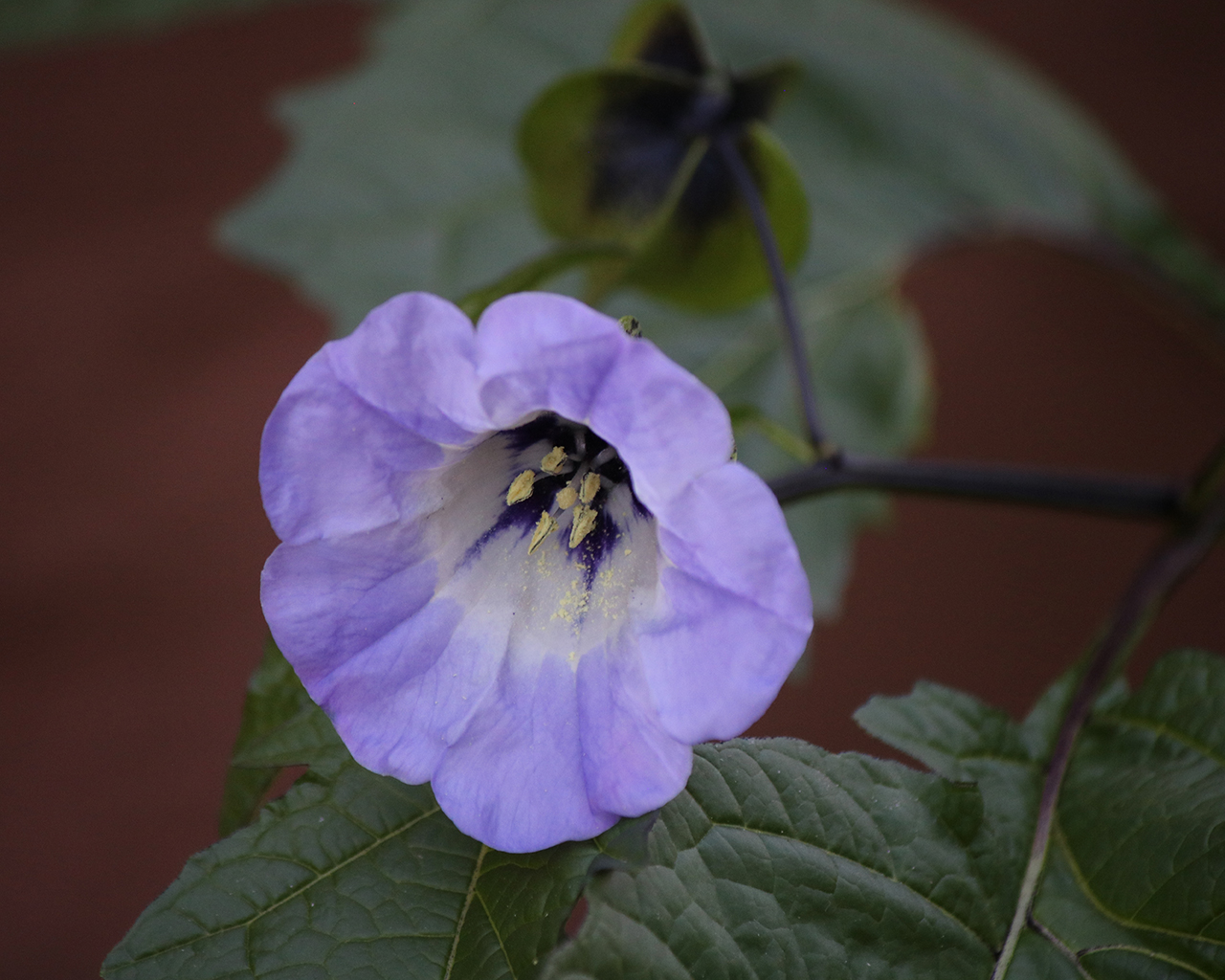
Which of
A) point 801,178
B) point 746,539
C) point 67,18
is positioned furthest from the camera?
point 67,18

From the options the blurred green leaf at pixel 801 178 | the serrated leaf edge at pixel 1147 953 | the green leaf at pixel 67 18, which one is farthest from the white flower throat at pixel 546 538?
the green leaf at pixel 67 18

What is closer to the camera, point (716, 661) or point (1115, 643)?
point (716, 661)

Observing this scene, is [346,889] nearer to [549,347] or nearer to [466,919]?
[466,919]

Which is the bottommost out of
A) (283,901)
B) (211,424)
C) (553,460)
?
(211,424)

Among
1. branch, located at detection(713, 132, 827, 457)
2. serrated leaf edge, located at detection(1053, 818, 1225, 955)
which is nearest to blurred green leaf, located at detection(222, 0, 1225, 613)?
branch, located at detection(713, 132, 827, 457)

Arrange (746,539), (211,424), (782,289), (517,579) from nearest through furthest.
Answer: (746,539) < (517,579) < (782,289) < (211,424)

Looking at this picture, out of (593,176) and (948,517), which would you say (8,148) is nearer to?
(593,176)

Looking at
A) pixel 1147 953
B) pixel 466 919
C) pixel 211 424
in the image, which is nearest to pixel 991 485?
pixel 1147 953
